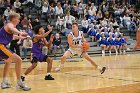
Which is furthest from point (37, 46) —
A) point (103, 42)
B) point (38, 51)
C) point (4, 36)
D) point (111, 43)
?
point (111, 43)

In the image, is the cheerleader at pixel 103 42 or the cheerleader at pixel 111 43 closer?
the cheerleader at pixel 103 42

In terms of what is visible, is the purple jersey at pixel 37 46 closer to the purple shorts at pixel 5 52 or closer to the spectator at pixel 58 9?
the purple shorts at pixel 5 52

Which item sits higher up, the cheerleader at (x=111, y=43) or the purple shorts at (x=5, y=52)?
the cheerleader at (x=111, y=43)

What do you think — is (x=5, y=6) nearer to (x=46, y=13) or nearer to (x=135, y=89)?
(x=46, y=13)

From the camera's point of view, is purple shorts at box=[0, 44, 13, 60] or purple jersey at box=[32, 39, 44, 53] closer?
purple shorts at box=[0, 44, 13, 60]

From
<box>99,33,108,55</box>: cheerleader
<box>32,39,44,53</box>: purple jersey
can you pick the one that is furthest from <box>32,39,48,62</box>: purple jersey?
<box>99,33,108,55</box>: cheerleader

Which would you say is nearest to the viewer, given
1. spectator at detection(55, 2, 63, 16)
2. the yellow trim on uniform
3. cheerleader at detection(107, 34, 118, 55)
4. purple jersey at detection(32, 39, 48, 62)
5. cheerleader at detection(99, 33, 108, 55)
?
the yellow trim on uniform

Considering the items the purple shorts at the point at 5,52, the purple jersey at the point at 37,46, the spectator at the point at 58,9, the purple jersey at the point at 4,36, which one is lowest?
the purple shorts at the point at 5,52

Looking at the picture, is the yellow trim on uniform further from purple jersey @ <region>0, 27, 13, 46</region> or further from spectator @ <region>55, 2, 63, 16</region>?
spectator @ <region>55, 2, 63, 16</region>


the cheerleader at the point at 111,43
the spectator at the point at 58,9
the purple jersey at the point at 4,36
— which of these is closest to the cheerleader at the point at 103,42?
the cheerleader at the point at 111,43

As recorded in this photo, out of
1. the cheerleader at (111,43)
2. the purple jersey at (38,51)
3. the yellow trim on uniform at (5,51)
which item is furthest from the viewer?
the cheerleader at (111,43)

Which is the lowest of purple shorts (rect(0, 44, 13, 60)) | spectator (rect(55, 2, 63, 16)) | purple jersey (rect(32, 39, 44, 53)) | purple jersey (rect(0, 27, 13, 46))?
purple shorts (rect(0, 44, 13, 60))

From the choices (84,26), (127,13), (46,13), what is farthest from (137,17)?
(46,13)

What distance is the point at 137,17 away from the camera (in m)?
25.4
